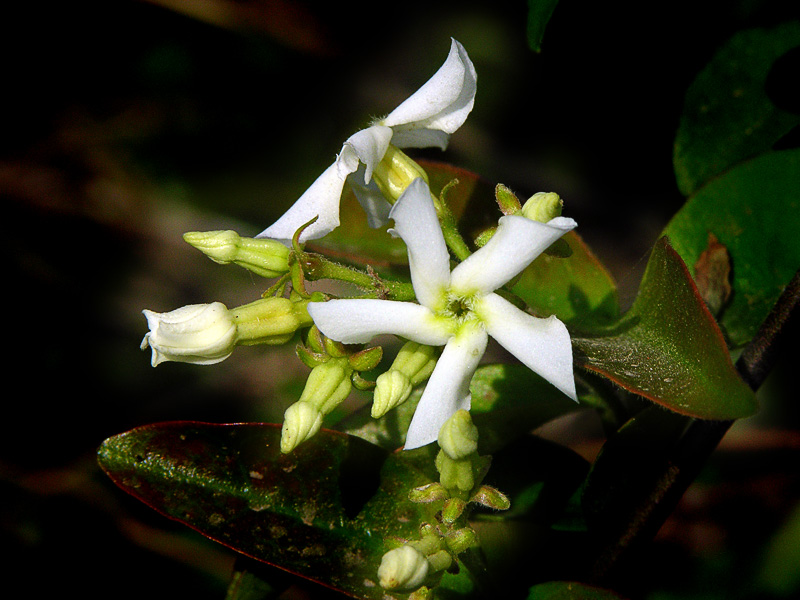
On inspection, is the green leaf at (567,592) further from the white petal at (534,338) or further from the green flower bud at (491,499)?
the white petal at (534,338)

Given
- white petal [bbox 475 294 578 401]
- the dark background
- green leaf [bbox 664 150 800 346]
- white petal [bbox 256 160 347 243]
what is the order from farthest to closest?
Answer: 1. the dark background
2. green leaf [bbox 664 150 800 346]
3. white petal [bbox 256 160 347 243]
4. white petal [bbox 475 294 578 401]

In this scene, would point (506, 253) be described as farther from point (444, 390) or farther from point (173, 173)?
point (173, 173)

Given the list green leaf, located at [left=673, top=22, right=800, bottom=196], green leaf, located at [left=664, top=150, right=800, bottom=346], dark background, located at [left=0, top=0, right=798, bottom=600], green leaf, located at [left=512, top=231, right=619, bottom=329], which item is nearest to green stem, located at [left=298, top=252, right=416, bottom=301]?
green leaf, located at [left=512, top=231, right=619, bottom=329]

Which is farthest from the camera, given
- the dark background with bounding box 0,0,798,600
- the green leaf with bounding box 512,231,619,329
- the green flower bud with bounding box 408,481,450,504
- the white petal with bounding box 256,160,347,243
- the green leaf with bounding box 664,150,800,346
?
the dark background with bounding box 0,0,798,600

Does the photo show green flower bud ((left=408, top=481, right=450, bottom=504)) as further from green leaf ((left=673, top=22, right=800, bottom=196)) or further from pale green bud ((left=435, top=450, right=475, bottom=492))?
green leaf ((left=673, top=22, right=800, bottom=196))

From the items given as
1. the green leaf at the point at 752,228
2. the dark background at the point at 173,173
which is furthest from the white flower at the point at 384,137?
the dark background at the point at 173,173

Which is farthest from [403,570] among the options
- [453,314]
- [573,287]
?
[573,287]

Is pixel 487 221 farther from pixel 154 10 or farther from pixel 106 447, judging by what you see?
pixel 154 10
